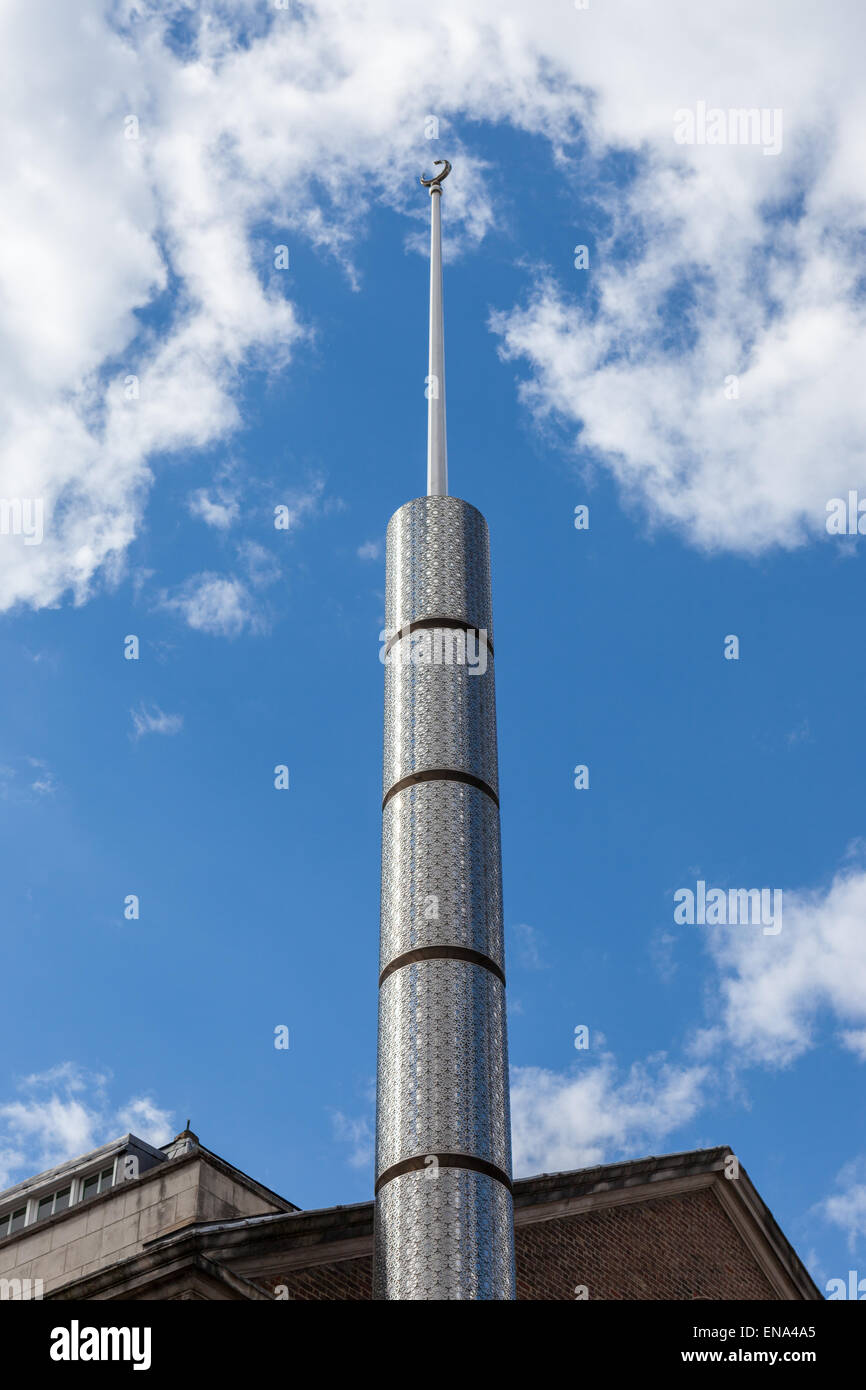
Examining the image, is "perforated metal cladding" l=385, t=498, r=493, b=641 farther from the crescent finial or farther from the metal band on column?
the crescent finial

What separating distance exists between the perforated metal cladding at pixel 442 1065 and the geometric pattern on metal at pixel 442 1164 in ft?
0.15

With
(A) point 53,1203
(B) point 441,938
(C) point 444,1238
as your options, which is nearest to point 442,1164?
(C) point 444,1238

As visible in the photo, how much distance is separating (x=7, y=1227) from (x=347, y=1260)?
22.4 feet

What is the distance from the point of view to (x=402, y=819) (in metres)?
14.7

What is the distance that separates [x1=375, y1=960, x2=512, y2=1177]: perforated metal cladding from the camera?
1289 cm

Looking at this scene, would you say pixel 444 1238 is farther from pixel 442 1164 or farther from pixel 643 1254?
pixel 643 1254

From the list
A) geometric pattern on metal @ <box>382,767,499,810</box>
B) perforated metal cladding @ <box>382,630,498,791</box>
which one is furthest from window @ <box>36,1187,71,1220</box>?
geometric pattern on metal @ <box>382,767,499,810</box>

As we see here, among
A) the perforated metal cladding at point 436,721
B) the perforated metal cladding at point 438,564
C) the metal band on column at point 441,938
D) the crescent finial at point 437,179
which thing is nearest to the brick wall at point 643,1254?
the metal band on column at point 441,938

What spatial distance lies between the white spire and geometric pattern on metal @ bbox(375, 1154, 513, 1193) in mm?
6921

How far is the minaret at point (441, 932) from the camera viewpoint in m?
12.5

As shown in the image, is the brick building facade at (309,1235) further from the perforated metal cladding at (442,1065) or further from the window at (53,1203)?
the perforated metal cladding at (442,1065)

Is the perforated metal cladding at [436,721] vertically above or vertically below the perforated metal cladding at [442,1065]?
above
